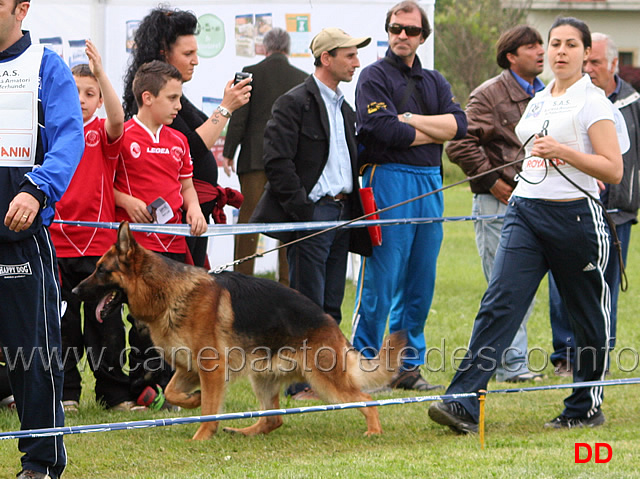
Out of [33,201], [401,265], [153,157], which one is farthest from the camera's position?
[401,265]

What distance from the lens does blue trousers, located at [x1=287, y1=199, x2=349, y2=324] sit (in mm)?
5992

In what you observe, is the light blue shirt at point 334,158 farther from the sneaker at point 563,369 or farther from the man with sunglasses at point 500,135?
A: the sneaker at point 563,369

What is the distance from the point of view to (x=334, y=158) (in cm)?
611

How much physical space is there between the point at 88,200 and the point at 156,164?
0.42 m

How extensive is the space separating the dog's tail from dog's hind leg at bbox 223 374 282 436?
17.5 inches

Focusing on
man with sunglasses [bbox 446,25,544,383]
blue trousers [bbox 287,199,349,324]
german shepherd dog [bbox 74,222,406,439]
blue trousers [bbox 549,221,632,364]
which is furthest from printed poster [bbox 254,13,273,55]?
german shepherd dog [bbox 74,222,406,439]

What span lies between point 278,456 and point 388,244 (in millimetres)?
2093

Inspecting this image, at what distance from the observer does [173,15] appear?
5.60 metres

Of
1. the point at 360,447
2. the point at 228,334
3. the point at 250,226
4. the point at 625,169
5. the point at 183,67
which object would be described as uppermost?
the point at 183,67

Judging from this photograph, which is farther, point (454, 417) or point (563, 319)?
point (563, 319)

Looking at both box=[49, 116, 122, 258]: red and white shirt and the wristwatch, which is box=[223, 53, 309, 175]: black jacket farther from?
box=[49, 116, 122, 258]: red and white shirt

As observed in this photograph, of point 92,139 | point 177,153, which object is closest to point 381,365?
point 177,153

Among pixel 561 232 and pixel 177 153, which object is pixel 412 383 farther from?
pixel 177 153

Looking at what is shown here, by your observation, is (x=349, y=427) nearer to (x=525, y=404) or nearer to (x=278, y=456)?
(x=278, y=456)
